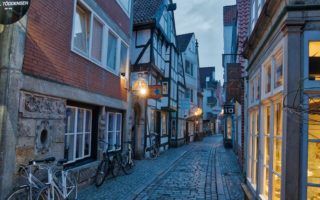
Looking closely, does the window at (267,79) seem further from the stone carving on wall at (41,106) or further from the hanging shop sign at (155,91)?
the hanging shop sign at (155,91)

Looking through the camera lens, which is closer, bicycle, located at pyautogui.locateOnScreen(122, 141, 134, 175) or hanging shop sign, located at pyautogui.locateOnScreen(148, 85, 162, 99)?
bicycle, located at pyautogui.locateOnScreen(122, 141, 134, 175)

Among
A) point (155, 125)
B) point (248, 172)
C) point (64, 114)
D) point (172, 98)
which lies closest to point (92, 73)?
point (64, 114)

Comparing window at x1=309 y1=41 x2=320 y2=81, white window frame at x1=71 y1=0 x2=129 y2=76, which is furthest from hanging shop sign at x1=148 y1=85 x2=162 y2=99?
window at x1=309 y1=41 x2=320 y2=81

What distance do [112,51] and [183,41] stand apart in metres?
21.2

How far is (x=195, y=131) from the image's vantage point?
3525 centimetres

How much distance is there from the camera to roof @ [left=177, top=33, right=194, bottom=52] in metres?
29.3

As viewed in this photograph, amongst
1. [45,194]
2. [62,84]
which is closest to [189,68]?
[62,84]

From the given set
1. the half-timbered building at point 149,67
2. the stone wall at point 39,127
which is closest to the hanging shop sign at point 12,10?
the stone wall at point 39,127

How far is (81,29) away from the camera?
806 cm

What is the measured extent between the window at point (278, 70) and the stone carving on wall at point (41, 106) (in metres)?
4.27

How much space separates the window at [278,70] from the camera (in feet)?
13.8

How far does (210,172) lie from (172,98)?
37.5ft

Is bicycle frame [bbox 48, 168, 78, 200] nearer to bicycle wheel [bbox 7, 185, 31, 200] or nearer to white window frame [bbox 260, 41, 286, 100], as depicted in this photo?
bicycle wheel [bbox 7, 185, 31, 200]

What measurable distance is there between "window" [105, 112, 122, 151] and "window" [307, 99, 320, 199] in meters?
7.31
